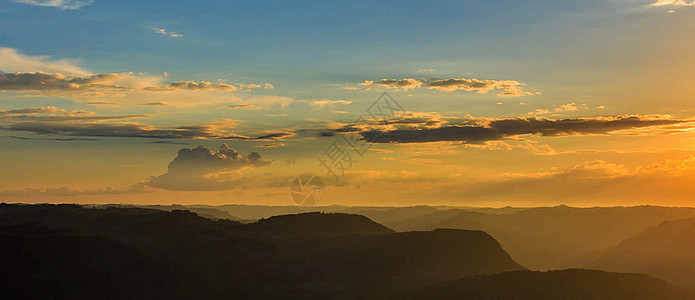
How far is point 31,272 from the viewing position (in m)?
197

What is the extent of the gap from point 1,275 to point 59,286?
18.6 meters

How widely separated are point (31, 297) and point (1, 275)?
16.1 meters

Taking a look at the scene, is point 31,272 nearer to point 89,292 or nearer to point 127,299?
point 89,292

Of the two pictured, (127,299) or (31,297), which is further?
(127,299)

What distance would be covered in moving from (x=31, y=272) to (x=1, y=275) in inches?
382

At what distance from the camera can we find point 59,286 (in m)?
194

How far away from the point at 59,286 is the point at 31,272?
42.2ft

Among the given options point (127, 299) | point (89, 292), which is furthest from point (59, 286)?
point (127, 299)

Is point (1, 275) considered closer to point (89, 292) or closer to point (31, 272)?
point (31, 272)

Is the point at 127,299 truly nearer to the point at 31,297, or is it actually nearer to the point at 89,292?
the point at 89,292

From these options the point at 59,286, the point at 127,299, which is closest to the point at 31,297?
the point at 59,286

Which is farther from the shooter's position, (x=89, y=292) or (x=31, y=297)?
(x=89, y=292)

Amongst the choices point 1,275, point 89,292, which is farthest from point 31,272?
point 89,292

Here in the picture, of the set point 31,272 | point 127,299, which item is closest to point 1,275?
point 31,272
